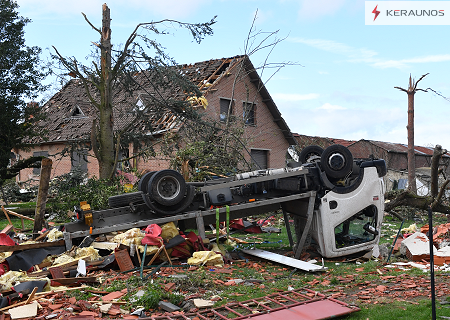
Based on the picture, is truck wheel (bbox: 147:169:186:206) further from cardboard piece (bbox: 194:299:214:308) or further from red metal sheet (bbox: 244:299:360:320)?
red metal sheet (bbox: 244:299:360:320)

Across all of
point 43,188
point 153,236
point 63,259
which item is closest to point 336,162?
point 153,236

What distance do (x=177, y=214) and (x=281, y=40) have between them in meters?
14.6

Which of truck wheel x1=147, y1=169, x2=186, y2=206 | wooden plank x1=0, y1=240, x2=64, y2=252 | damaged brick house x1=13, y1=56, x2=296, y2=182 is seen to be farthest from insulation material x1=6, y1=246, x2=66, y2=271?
damaged brick house x1=13, y1=56, x2=296, y2=182

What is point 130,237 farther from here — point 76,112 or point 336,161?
point 76,112

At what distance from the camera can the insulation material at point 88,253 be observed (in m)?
7.86

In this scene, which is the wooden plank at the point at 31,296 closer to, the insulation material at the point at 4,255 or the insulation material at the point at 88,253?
the insulation material at the point at 88,253

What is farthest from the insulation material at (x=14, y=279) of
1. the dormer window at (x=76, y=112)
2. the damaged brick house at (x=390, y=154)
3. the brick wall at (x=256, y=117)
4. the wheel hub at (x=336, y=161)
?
the damaged brick house at (x=390, y=154)

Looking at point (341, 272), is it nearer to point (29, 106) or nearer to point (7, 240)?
point (7, 240)

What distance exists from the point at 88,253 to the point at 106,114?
8266 mm

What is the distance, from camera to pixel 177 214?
885cm

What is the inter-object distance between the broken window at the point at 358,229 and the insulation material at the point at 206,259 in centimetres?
302

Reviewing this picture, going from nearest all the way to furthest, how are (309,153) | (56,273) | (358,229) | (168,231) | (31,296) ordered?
(31,296) < (56,273) < (168,231) < (358,229) < (309,153)

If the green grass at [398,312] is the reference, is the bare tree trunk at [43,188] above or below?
above

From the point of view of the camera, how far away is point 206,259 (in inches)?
Answer: 324
